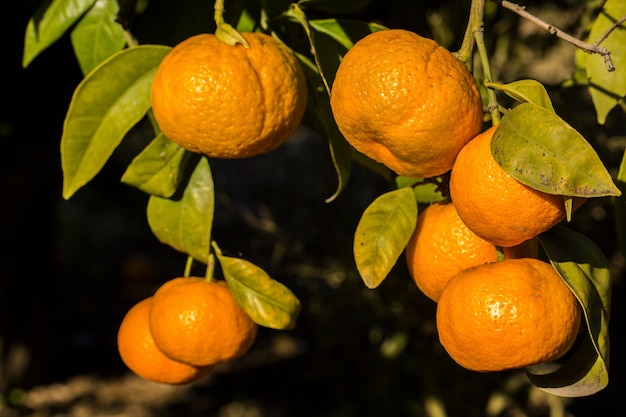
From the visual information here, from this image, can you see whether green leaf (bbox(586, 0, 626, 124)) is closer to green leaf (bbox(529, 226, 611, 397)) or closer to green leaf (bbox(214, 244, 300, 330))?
green leaf (bbox(529, 226, 611, 397))

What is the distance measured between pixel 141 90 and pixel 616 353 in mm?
2206

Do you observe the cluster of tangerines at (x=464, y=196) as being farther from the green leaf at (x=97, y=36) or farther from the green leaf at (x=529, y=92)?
the green leaf at (x=97, y=36)

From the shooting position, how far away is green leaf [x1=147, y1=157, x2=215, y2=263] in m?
0.81

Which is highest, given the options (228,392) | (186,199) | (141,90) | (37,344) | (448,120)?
(448,120)

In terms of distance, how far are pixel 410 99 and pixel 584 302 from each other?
208 millimetres

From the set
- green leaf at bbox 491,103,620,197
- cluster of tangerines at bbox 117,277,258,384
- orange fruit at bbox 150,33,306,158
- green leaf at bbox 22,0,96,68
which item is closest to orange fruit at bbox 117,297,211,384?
cluster of tangerines at bbox 117,277,258,384

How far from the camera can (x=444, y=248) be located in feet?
2.16

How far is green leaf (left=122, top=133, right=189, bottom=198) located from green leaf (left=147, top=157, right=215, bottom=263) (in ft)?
0.08

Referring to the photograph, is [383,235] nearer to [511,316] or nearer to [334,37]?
Result: [511,316]

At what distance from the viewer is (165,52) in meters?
0.78

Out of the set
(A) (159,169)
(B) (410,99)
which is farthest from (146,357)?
(B) (410,99)

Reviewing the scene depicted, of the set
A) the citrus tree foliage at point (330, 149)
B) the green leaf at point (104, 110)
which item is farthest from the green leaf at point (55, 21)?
the green leaf at point (104, 110)

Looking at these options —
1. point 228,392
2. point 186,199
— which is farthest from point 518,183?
point 228,392

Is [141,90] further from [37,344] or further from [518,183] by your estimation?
[37,344]
